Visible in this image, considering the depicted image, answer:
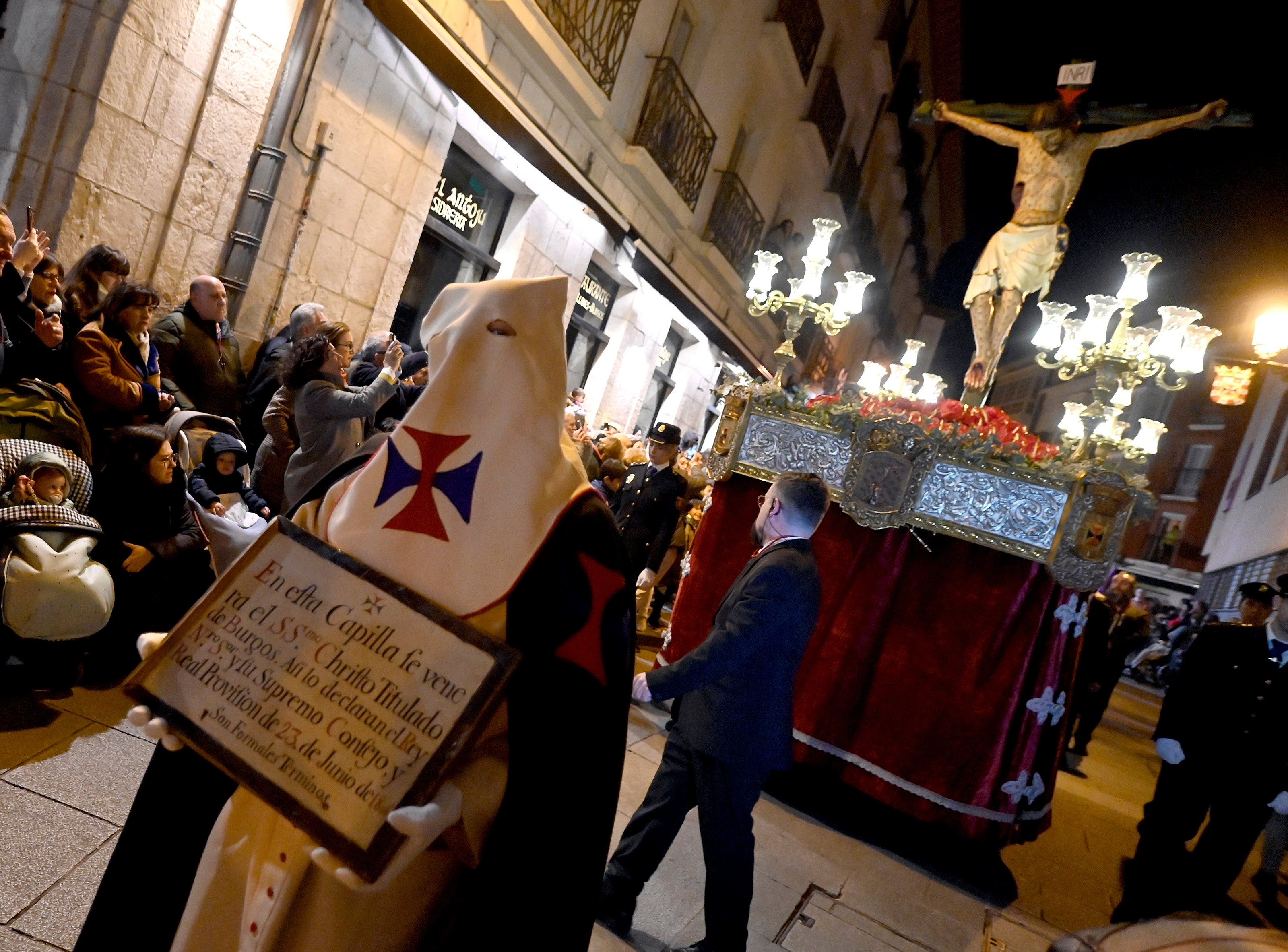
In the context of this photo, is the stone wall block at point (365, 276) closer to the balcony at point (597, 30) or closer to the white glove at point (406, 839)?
the balcony at point (597, 30)

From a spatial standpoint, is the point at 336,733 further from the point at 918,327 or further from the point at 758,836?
the point at 918,327

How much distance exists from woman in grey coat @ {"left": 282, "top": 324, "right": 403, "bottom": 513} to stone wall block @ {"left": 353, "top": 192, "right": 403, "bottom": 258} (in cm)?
286

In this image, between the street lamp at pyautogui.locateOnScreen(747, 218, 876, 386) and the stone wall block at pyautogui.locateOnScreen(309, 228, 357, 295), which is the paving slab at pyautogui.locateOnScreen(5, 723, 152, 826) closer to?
the street lamp at pyautogui.locateOnScreen(747, 218, 876, 386)

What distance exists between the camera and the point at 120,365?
4648 millimetres

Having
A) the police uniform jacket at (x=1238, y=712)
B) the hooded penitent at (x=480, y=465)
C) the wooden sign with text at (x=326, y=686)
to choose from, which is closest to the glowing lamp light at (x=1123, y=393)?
the police uniform jacket at (x=1238, y=712)

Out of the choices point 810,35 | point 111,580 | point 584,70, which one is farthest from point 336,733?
point 810,35

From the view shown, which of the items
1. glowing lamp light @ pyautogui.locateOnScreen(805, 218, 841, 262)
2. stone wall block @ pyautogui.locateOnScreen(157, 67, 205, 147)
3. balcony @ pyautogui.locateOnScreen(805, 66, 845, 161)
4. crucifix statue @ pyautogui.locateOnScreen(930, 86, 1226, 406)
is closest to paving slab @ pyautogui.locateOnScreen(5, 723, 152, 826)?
stone wall block @ pyautogui.locateOnScreen(157, 67, 205, 147)

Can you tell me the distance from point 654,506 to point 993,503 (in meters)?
3.15

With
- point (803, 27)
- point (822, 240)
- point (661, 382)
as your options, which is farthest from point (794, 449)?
point (803, 27)

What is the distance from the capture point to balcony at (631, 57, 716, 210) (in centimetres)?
1136

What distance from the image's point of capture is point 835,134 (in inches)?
715

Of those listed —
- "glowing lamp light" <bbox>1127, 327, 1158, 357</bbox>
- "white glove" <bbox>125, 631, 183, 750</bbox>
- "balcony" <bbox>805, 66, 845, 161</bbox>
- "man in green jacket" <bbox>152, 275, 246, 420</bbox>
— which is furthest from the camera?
"balcony" <bbox>805, 66, 845, 161</bbox>

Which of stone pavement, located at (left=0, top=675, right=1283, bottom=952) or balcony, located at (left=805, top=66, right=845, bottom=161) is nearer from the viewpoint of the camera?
stone pavement, located at (left=0, top=675, right=1283, bottom=952)

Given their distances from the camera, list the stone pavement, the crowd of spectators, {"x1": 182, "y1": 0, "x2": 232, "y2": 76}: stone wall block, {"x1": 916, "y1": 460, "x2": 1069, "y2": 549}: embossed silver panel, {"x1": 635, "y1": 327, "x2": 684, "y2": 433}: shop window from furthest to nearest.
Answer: {"x1": 635, "y1": 327, "x2": 684, "y2": 433}: shop window
{"x1": 182, "y1": 0, "x2": 232, "y2": 76}: stone wall block
{"x1": 916, "y1": 460, "x2": 1069, "y2": 549}: embossed silver panel
the crowd of spectators
the stone pavement
